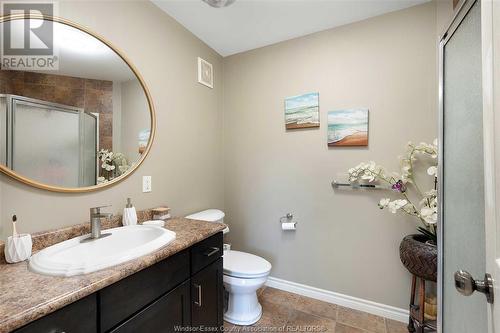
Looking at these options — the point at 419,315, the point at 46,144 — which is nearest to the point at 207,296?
the point at 46,144

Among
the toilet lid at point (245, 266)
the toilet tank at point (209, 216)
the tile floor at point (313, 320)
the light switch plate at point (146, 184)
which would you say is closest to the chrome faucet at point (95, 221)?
the light switch plate at point (146, 184)

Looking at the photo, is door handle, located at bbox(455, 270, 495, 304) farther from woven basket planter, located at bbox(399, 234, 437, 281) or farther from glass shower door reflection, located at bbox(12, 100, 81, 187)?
glass shower door reflection, located at bbox(12, 100, 81, 187)

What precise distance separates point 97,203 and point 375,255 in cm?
204

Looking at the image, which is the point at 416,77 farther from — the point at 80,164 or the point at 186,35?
the point at 80,164

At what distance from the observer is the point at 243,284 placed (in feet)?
5.24

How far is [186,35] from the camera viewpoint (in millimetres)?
1920

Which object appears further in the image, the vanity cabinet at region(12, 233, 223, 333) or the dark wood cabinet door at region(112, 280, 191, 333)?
the dark wood cabinet door at region(112, 280, 191, 333)

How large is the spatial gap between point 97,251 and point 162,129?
0.93 meters

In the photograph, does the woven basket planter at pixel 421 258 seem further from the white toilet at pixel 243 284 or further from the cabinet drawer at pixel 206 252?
the cabinet drawer at pixel 206 252

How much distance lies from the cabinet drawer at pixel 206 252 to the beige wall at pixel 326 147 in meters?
0.92

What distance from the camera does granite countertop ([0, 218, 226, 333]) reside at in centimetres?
56

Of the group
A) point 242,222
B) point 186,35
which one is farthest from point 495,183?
point 186,35

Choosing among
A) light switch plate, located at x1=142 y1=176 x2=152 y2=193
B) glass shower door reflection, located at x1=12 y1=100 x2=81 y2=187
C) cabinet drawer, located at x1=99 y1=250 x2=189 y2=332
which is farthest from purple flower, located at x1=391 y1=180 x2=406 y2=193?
glass shower door reflection, located at x1=12 y1=100 x2=81 y2=187

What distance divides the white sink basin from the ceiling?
1.64 m
